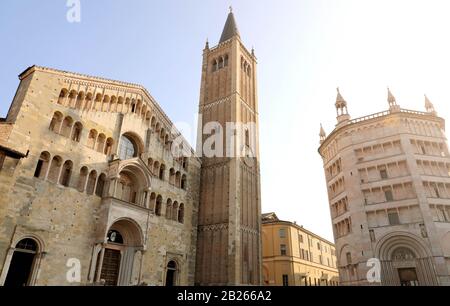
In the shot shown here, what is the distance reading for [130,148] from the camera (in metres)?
22.5

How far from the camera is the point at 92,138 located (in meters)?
19.3

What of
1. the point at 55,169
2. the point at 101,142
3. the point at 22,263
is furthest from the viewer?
the point at 101,142

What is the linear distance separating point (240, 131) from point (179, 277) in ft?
49.1

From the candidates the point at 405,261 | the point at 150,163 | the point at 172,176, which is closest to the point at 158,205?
the point at 172,176

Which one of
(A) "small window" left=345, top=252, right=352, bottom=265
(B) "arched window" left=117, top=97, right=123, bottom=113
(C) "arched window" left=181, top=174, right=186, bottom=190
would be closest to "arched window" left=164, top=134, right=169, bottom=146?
(C) "arched window" left=181, top=174, right=186, bottom=190

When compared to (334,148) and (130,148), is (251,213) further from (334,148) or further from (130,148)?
(334,148)

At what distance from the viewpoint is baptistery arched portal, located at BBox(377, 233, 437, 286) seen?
26.6 m

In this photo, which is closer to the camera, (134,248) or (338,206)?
(134,248)

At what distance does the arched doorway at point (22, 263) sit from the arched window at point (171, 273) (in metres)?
9.99

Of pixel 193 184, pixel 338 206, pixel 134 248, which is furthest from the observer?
pixel 338 206

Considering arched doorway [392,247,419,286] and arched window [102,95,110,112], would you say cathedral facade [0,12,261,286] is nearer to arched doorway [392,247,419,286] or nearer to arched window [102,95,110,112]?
arched window [102,95,110,112]

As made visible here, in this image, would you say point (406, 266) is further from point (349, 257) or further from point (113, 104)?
point (113, 104)

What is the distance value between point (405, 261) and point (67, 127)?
3150 cm

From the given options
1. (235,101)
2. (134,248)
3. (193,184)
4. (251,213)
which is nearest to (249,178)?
(251,213)
